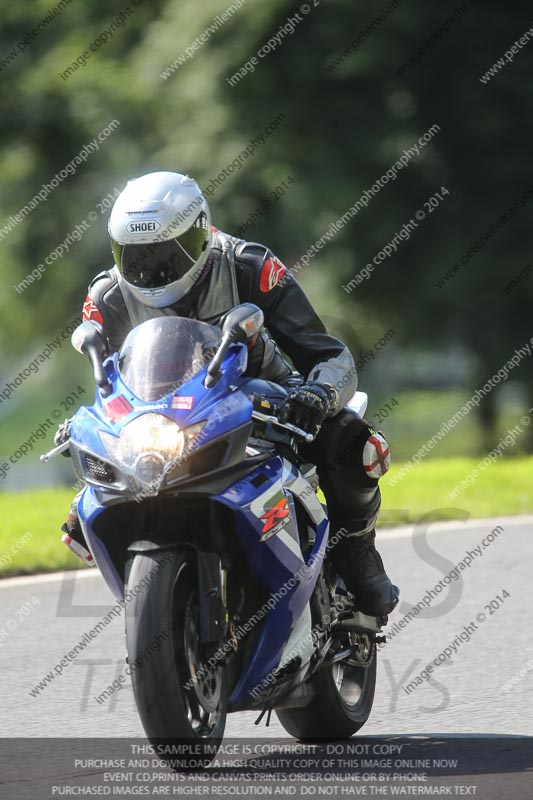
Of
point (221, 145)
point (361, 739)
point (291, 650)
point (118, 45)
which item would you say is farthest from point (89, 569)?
point (118, 45)

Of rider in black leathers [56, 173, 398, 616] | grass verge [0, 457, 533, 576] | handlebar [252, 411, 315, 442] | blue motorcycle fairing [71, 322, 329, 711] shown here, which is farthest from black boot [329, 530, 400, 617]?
grass verge [0, 457, 533, 576]

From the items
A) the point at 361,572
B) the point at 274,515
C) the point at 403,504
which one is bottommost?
the point at 403,504

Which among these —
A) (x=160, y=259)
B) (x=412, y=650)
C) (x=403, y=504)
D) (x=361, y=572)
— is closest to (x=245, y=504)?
(x=160, y=259)

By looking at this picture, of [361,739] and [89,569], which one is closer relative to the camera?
[361,739]

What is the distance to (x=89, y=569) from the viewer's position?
9.07m

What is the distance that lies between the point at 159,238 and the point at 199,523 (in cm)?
96

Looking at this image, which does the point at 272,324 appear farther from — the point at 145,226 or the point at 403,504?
the point at 403,504

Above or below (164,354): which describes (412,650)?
below

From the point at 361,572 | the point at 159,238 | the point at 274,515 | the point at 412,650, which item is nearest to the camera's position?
the point at 274,515

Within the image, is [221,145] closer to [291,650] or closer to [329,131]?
[329,131]

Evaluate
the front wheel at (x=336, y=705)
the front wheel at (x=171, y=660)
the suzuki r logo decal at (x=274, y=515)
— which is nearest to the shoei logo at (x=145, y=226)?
the suzuki r logo decal at (x=274, y=515)

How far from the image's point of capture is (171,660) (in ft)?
13.5

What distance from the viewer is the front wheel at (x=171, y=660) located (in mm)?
4105

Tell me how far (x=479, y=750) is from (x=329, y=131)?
470 inches
